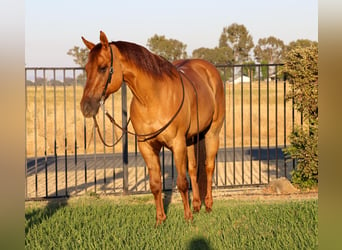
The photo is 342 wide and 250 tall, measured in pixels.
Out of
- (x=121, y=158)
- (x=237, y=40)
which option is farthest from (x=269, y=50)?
(x=121, y=158)

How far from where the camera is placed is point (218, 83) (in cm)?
653

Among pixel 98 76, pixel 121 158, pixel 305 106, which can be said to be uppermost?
pixel 98 76

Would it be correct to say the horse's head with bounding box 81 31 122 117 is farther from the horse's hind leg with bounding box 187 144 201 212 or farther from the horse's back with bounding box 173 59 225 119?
the horse's back with bounding box 173 59 225 119

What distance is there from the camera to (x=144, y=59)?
4.86 meters

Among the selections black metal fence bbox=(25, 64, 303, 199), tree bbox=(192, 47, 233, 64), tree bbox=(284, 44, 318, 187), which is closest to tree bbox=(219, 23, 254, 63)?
tree bbox=(192, 47, 233, 64)

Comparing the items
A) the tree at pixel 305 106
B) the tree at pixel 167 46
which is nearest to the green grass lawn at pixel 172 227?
the tree at pixel 305 106

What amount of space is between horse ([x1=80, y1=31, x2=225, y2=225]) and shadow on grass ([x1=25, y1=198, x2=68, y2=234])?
1473 millimetres

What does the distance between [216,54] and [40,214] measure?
168 feet

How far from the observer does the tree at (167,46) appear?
51.3m

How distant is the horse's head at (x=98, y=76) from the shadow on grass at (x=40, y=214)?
1.74 metres

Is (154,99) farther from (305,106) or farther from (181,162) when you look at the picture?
(305,106)

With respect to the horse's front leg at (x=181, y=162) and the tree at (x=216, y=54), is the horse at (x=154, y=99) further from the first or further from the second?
the tree at (x=216, y=54)
